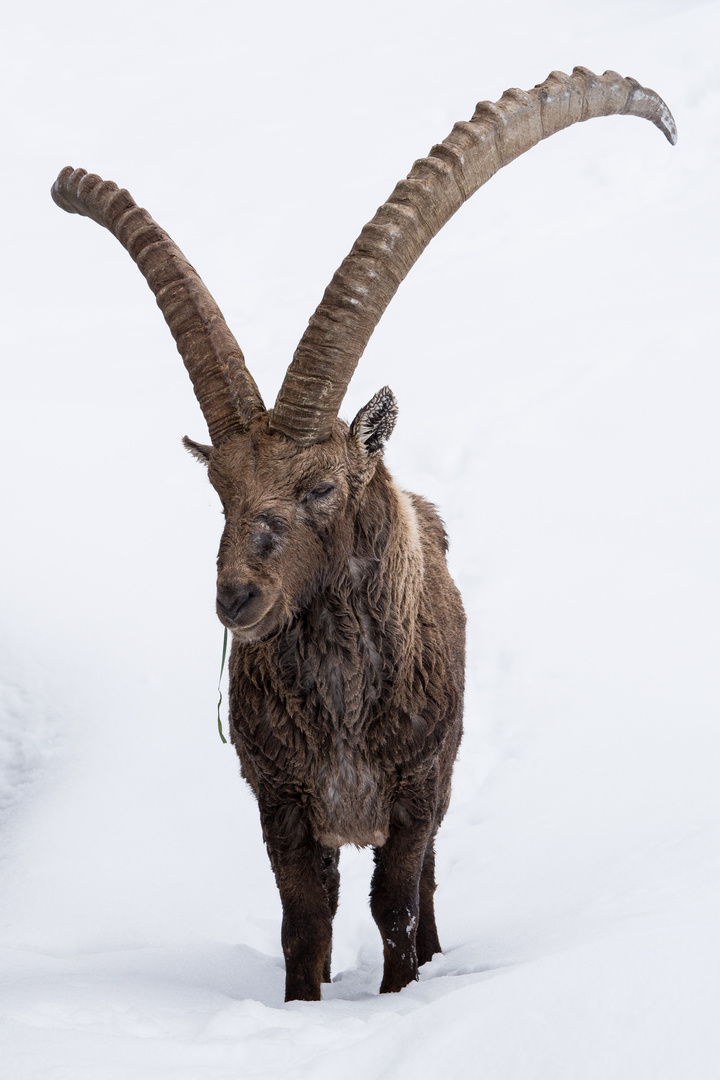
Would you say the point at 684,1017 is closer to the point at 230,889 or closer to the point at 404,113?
the point at 230,889

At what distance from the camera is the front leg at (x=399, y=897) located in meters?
5.41

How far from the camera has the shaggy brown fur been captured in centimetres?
470

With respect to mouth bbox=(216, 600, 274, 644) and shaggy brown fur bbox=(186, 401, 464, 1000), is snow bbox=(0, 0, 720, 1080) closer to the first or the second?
shaggy brown fur bbox=(186, 401, 464, 1000)

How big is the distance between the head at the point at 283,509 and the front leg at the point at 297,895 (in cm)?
119

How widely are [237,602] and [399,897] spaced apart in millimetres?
1975

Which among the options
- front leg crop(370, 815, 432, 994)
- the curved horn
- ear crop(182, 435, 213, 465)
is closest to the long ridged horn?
ear crop(182, 435, 213, 465)

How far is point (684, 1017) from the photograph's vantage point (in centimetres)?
333

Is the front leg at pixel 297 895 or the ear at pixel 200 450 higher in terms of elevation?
the ear at pixel 200 450

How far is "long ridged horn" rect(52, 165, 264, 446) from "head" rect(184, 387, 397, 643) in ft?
0.45

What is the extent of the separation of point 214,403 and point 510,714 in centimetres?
516

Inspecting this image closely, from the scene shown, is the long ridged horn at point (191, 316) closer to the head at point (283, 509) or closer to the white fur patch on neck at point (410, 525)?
the head at point (283, 509)

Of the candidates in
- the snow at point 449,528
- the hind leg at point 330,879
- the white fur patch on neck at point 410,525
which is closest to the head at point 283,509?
the white fur patch on neck at point 410,525

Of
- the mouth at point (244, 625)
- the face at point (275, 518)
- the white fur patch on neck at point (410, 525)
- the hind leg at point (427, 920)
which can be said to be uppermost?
the white fur patch on neck at point (410, 525)

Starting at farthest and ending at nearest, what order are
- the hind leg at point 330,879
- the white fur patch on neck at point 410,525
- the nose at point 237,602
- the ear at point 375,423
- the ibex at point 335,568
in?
1. the hind leg at point 330,879
2. the white fur patch on neck at point 410,525
3. the ear at point 375,423
4. the ibex at point 335,568
5. the nose at point 237,602
